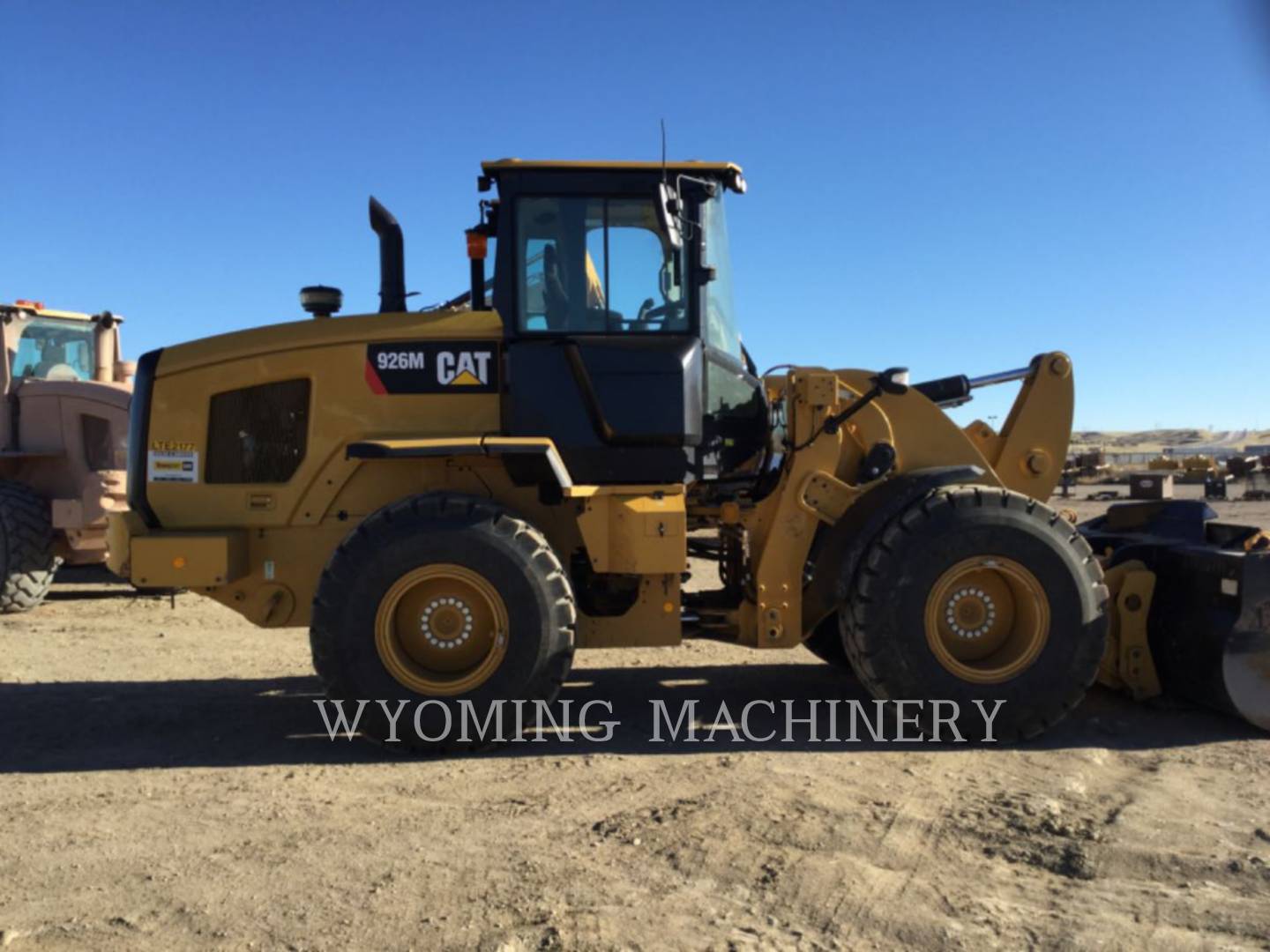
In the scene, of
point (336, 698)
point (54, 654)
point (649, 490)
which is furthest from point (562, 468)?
point (54, 654)

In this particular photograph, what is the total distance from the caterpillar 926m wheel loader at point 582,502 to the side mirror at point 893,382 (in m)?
0.02

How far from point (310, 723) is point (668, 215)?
11.1ft

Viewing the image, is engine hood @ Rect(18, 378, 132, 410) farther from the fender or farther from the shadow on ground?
the fender

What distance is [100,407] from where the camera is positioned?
10289 mm

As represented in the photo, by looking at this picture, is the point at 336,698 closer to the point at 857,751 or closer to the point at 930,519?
the point at 857,751

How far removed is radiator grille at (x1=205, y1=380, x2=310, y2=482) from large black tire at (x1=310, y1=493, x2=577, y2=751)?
0.81 meters

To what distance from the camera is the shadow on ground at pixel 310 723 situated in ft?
15.9

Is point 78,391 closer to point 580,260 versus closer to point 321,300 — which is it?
point 321,300

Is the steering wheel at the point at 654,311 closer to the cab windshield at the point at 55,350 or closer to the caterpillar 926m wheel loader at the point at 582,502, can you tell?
the caterpillar 926m wheel loader at the point at 582,502

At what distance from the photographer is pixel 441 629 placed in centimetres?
483

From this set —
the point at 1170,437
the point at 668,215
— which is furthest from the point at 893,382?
the point at 1170,437

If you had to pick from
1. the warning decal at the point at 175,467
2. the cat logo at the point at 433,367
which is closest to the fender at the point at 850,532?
the cat logo at the point at 433,367

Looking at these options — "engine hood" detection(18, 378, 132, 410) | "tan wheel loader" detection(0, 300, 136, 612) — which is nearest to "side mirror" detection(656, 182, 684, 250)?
"tan wheel loader" detection(0, 300, 136, 612)

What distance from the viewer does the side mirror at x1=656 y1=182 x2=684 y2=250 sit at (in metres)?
4.82
